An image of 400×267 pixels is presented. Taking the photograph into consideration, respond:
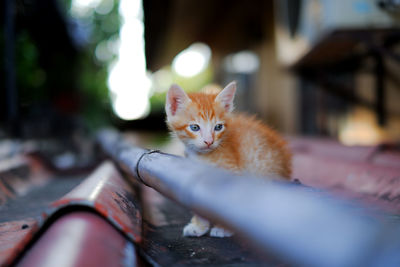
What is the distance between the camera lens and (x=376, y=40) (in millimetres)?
2701

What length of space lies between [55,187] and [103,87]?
52.5ft

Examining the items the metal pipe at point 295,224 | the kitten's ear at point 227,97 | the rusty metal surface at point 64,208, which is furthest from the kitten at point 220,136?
the metal pipe at point 295,224

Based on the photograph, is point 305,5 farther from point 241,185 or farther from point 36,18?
point 36,18

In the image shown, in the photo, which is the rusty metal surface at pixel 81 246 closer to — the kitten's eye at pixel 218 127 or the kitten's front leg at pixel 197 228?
the kitten's front leg at pixel 197 228

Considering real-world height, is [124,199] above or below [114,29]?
below

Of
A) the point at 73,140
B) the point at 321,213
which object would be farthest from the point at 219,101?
the point at 73,140

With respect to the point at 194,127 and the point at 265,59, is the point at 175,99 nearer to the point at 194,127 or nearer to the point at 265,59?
the point at 194,127

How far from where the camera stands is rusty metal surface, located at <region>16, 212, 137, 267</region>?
71 centimetres

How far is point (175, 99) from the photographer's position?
54.7 inches

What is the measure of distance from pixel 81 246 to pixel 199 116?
0.71m

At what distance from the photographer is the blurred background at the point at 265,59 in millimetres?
2857

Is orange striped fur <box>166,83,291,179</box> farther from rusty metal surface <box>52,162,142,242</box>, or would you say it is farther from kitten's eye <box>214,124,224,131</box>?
rusty metal surface <box>52,162,142,242</box>

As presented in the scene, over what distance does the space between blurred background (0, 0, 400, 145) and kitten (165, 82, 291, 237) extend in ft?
3.19

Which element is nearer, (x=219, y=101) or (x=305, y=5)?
(x=219, y=101)
